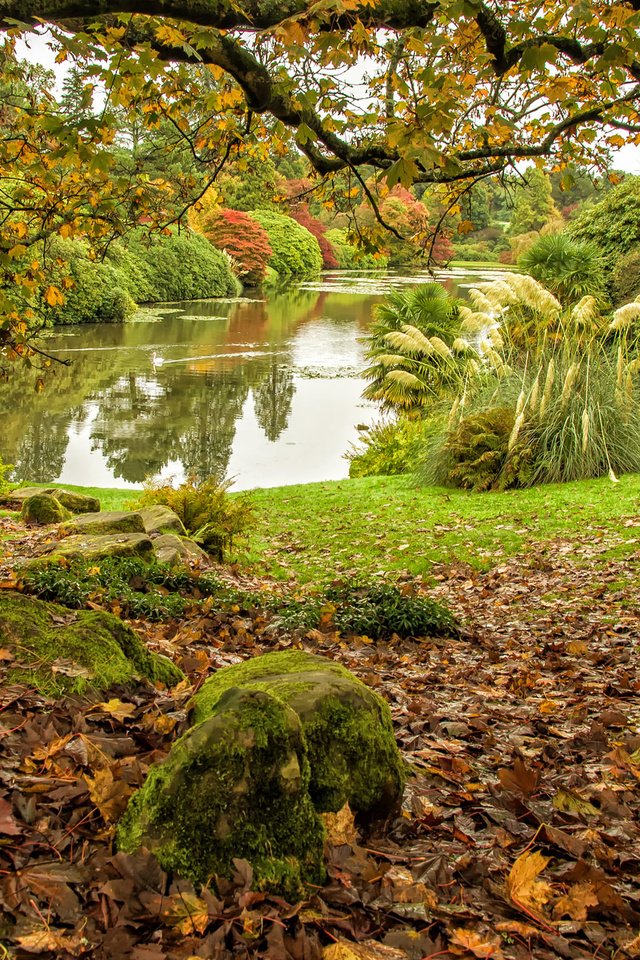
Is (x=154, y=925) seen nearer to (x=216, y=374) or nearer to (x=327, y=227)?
(x=216, y=374)

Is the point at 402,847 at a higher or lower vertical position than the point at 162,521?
higher

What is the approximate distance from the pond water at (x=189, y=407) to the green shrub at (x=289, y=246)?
31194mm

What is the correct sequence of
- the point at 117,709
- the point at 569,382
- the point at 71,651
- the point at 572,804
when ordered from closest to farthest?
the point at 572,804 < the point at 117,709 < the point at 71,651 < the point at 569,382

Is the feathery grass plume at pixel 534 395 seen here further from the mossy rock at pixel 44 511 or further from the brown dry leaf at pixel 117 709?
the brown dry leaf at pixel 117 709

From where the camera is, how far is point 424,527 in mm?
9320

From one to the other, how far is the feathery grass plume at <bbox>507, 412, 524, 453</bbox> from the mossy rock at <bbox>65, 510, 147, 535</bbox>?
5835 millimetres

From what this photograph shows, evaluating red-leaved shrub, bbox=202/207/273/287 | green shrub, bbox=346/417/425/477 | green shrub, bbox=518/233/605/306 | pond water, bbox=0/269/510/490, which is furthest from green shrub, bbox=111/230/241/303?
green shrub, bbox=346/417/425/477

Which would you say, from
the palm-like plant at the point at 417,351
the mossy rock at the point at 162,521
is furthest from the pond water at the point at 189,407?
the mossy rock at the point at 162,521

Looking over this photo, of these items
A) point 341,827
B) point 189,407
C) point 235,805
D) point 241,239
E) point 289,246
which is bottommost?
point 189,407

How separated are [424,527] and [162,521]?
3238 millimetres

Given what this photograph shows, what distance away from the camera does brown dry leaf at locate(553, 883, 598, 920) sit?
198 cm

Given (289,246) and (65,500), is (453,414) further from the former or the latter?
(289,246)

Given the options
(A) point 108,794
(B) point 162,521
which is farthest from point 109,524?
(A) point 108,794

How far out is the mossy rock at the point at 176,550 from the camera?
6660 mm
